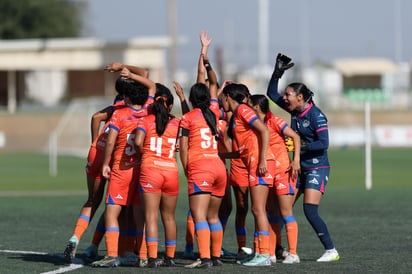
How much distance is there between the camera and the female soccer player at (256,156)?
9.25 meters

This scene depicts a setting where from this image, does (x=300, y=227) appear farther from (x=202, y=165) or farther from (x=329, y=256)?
(x=202, y=165)

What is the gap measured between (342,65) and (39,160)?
152 ft

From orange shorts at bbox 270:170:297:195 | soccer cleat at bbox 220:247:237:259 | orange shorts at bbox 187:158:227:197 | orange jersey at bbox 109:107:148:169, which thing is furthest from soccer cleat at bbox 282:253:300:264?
orange jersey at bbox 109:107:148:169

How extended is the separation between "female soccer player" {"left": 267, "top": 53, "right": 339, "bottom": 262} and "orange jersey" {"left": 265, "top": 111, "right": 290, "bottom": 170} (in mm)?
232

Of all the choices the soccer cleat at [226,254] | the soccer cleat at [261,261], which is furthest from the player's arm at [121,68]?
the soccer cleat at [261,261]

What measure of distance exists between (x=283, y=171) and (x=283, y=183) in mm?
138

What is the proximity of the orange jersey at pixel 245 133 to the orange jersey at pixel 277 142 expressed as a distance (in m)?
0.16

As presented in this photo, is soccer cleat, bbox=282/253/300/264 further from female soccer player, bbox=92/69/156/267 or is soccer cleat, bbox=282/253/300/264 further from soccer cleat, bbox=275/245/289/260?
female soccer player, bbox=92/69/156/267

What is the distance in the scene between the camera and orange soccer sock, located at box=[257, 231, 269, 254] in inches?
365

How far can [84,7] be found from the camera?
72250mm

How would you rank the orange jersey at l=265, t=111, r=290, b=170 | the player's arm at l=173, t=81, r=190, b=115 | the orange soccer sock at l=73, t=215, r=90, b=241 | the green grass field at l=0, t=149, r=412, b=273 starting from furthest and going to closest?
the player's arm at l=173, t=81, r=190, b=115
the orange jersey at l=265, t=111, r=290, b=170
the orange soccer sock at l=73, t=215, r=90, b=241
the green grass field at l=0, t=149, r=412, b=273

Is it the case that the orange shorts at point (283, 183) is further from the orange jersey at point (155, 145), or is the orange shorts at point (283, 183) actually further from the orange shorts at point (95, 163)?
the orange shorts at point (95, 163)

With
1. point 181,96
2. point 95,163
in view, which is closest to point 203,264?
point 95,163

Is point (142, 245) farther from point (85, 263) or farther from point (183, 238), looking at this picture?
point (183, 238)
